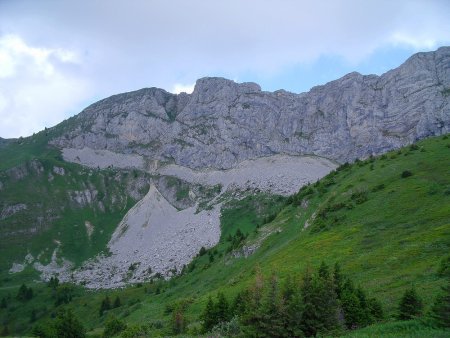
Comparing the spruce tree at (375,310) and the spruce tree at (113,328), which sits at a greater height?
the spruce tree at (375,310)

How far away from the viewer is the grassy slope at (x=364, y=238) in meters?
42.7

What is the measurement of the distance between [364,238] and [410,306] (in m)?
29.9

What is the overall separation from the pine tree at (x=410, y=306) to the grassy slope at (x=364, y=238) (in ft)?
12.5

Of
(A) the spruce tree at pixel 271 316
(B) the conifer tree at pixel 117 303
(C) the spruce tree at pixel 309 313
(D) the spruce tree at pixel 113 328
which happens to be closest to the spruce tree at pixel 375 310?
(C) the spruce tree at pixel 309 313

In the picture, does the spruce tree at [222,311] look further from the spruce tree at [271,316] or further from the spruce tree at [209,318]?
the spruce tree at [271,316]

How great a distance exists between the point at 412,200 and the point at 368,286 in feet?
95.4

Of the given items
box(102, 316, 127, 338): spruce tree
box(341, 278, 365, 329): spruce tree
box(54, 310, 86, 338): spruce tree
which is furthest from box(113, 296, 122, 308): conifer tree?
box(341, 278, 365, 329): spruce tree

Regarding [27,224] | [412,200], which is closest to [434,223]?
[412,200]

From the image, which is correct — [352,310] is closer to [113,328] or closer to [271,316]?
[271,316]

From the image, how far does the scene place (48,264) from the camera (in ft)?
570

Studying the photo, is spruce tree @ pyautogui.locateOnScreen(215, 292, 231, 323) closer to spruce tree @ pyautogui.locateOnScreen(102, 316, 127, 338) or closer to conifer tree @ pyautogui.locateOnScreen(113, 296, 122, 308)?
spruce tree @ pyautogui.locateOnScreen(102, 316, 127, 338)

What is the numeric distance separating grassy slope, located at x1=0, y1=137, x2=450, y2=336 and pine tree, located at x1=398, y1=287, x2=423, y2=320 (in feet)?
12.5

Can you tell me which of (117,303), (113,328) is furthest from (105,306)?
(113,328)

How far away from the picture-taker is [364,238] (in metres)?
57.4
